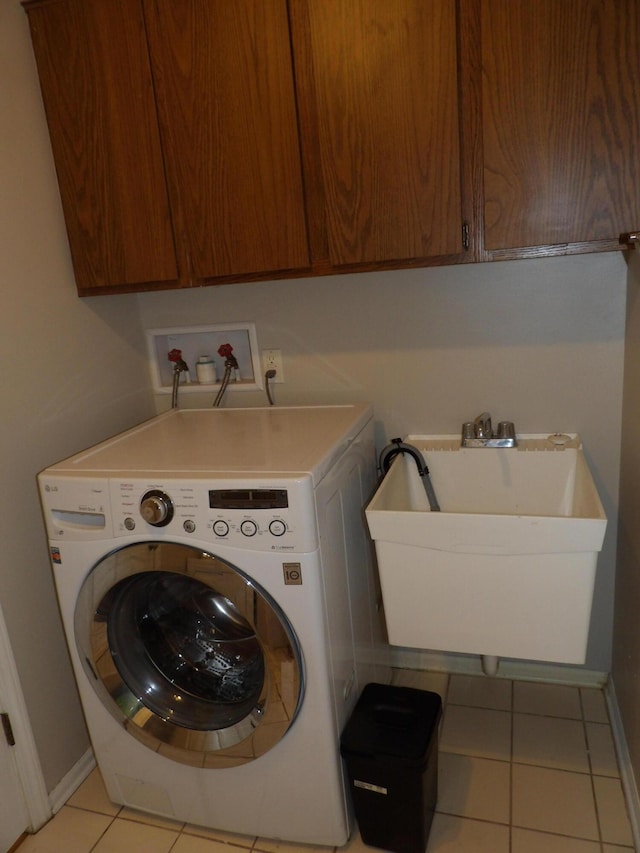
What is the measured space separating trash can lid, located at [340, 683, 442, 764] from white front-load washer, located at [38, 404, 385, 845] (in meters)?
0.04

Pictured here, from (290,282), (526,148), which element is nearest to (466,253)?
(526,148)

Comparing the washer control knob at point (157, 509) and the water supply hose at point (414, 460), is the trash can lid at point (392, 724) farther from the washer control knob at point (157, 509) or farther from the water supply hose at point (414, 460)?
the washer control knob at point (157, 509)

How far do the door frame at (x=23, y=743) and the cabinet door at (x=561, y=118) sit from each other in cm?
163

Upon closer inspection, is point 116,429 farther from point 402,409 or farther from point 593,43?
point 593,43

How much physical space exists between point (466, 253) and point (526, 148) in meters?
0.26

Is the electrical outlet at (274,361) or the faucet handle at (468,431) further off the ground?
the electrical outlet at (274,361)

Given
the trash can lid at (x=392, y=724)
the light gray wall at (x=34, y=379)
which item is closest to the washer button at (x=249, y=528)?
the trash can lid at (x=392, y=724)

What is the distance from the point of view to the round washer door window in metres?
1.31

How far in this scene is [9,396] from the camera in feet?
4.99

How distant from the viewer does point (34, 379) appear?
1.60 metres

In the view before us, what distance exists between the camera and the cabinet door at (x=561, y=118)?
4.13 feet

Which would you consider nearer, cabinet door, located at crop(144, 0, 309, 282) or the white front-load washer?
the white front-load washer

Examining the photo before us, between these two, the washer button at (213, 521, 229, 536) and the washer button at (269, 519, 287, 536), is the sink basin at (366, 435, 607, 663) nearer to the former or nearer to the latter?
the washer button at (269, 519, 287, 536)

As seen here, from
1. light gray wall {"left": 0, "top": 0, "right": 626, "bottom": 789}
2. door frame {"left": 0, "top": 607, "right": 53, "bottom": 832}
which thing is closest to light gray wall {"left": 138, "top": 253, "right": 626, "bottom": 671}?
light gray wall {"left": 0, "top": 0, "right": 626, "bottom": 789}
